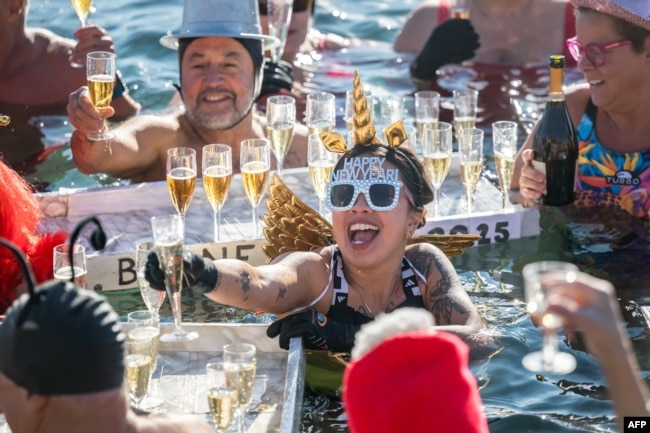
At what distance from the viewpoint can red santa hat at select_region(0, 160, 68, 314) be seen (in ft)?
18.2

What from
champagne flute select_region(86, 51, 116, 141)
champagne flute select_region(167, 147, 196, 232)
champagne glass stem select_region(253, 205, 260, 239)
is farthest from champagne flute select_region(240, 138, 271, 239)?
champagne flute select_region(86, 51, 116, 141)

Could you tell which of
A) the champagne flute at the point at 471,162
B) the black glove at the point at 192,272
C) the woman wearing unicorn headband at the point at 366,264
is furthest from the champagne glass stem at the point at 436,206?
the black glove at the point at 192,272

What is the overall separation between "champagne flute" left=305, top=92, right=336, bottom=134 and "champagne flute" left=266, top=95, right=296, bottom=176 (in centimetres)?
25

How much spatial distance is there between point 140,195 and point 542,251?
2.40 meters

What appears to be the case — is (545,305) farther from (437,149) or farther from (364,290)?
(437,149)

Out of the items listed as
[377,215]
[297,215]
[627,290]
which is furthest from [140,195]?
[627,290]

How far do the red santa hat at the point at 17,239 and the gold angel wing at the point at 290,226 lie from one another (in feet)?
3.33

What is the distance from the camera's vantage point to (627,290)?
21.8 ft

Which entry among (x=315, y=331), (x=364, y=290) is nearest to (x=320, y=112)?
(x=364, y=290)

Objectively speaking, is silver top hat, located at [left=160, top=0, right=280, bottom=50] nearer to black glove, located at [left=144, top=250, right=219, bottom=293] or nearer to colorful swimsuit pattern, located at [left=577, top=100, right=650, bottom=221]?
colorful swimsuit pattern, located at [left=577, top=100, right=650, bottom=221]

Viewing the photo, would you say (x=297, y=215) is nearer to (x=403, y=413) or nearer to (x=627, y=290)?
(x=627, y=290)

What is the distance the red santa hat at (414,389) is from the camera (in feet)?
9.29

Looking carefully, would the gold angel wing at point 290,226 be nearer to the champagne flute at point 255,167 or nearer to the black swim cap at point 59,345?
the champagne flute at point 255,167

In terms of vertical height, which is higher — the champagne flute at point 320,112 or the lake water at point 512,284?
the champagne flute at point 320,112
